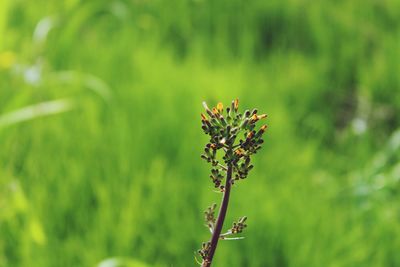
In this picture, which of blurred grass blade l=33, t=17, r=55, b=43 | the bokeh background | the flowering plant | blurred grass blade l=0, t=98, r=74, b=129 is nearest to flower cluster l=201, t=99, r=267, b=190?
the flowering plant

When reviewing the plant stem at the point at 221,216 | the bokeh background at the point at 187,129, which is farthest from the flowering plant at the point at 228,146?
the bokeh background at the point at 187,129

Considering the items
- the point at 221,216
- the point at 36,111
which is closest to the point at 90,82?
the point at 36,111

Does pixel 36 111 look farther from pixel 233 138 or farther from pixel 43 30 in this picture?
pixel 233 138

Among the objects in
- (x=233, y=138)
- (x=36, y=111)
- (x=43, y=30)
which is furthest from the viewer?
(x=43, y=30)

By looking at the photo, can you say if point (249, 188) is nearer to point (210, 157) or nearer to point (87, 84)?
point (87, 84)

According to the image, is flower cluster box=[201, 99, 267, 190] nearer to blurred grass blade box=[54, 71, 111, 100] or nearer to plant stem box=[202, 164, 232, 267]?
plant stem box=[202, 164, 232, 267]

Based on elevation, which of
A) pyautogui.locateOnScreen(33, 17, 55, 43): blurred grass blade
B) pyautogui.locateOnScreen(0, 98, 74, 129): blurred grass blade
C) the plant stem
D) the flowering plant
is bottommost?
→ the plant stem
